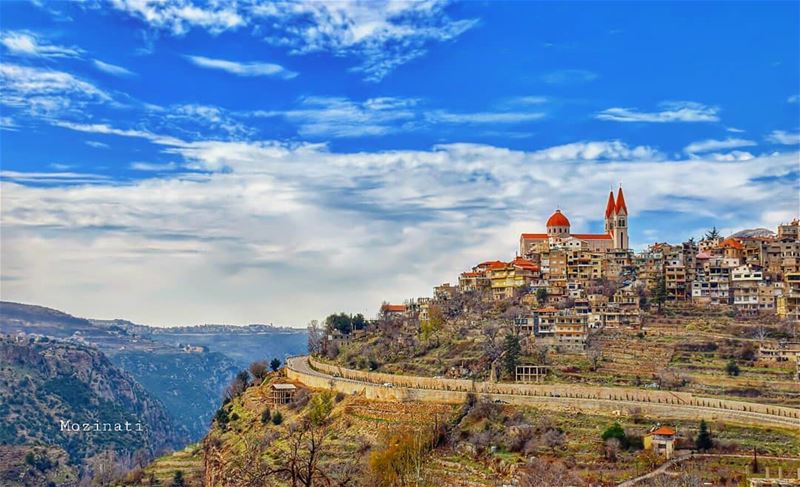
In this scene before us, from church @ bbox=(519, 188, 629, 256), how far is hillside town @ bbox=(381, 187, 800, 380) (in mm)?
62

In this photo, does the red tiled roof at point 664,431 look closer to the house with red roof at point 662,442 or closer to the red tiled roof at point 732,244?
the house with red roof at point 662,442

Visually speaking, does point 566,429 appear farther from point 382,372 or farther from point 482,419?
point 382,372

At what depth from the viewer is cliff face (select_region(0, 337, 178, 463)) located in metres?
75.9

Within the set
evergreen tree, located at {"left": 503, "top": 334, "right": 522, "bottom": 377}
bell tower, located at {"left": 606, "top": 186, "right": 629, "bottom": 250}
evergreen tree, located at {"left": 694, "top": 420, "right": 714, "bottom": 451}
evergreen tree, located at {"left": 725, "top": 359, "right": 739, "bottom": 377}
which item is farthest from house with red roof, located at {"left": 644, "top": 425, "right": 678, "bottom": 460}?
bell tower, located at {"left": 606, "top": 186, "right": 629, "bottom": 250}

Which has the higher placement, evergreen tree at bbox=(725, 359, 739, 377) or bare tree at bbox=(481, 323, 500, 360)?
bare tree at bbox=(481, 323, 500, 360)

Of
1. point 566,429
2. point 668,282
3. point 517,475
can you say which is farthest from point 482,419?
point 668,282

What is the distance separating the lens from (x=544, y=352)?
45469 millimetres

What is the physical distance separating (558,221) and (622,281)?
9183mm

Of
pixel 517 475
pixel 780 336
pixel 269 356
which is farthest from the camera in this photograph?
pixel 269 356

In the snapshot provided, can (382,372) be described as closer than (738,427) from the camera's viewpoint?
No

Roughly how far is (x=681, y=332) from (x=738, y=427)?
11838 millimetres

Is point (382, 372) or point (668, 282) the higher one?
point (668, 282)

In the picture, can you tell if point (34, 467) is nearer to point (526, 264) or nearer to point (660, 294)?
point (526, 264)

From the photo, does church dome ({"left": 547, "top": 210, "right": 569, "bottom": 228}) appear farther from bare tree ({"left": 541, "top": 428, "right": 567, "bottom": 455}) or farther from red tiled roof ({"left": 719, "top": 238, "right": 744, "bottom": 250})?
bare tree ({"left": 541, "top": 428, "right": 567, "bottom": 455})
